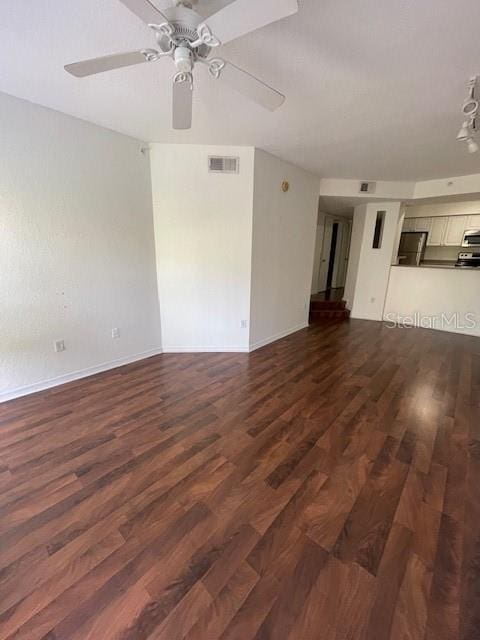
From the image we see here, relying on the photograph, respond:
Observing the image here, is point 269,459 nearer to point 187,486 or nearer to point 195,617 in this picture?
point 187,486

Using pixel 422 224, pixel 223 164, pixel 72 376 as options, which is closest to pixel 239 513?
pixel 72 376

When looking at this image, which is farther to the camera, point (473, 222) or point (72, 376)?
point (473, 222)

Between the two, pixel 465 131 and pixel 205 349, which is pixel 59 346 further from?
pixel 465 131

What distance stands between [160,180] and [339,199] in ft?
11.0

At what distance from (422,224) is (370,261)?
241cm

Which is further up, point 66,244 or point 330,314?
point 66,244

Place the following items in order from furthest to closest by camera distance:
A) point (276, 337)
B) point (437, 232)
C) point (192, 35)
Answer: point (437, 232)
point (276, 337)
point (192, 35)

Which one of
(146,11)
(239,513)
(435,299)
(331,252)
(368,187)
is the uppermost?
(368,187)

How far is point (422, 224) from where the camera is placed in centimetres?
664

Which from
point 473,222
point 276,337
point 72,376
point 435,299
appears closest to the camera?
point 72,376

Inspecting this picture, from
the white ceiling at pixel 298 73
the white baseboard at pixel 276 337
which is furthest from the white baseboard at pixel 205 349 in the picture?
the white ceiling at pixel 298 73

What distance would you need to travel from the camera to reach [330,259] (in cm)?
743

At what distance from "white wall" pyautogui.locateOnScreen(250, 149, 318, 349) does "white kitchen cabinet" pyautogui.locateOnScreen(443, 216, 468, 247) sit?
3.90 metres

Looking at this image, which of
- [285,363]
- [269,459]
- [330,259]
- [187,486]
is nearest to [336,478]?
[269,459]
